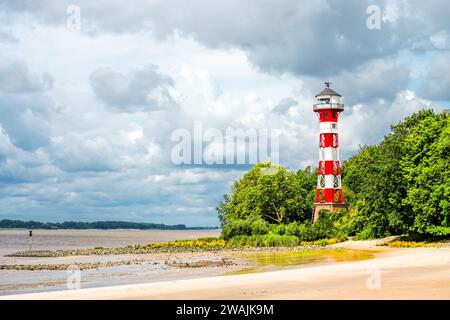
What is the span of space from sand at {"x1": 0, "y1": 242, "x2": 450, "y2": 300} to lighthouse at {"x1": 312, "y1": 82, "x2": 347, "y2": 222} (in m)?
39.5

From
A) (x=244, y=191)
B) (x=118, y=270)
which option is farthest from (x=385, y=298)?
(x=244, y=191)

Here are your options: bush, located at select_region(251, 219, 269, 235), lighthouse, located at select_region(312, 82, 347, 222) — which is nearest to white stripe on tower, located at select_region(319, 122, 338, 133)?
lighthouse, located at select_region(312, 82, 347, 222)

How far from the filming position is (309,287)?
22.4 metres

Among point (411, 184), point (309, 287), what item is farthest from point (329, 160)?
point (309, 287)

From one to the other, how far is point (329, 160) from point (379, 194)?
1689 cm

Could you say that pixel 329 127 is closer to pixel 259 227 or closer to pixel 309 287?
pixel 259 227

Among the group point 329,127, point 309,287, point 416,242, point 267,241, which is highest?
point 329,127

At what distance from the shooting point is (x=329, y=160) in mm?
68812

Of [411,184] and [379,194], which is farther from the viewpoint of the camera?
[379,194]

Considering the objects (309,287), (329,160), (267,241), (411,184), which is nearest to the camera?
(309,287)

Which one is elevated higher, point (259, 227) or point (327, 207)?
point (327, 207)

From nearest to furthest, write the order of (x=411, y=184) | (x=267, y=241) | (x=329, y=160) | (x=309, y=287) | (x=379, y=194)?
(x=309, y=287) < (x=411, y=184) < (x=379, y=194) < (x=267, y=241) < (x=329, y=160)

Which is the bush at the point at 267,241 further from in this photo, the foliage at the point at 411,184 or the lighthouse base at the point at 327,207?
the foliage at the point at 411,184
